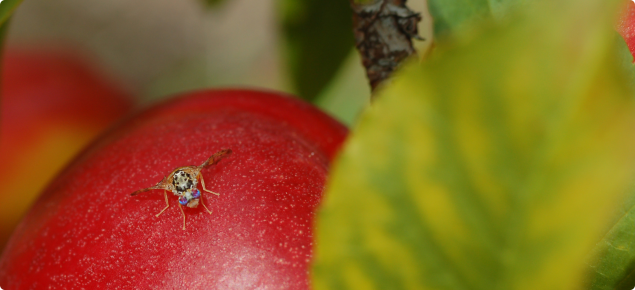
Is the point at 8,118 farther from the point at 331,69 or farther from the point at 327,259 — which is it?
the point at 327,259

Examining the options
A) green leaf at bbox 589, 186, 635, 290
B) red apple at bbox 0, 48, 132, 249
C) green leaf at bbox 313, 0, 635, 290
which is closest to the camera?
green leaf at bbox 313, 0, 635, 290

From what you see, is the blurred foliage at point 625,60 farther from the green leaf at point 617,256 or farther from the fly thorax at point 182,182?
the fly thorax at point 182,182

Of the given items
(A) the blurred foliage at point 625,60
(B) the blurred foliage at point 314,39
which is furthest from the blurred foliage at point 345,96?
(A) the blurred foliage at point 625,60

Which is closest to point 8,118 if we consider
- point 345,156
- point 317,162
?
point 317,162

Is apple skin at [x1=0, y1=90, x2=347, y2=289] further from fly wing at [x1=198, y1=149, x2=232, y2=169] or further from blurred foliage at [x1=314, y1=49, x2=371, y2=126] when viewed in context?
blurred foliage at [x1=314, y1=49, x2=371, y2=126]

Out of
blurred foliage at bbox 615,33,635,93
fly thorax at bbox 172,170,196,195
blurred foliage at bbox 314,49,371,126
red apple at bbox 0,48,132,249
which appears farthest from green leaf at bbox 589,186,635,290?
red apple at bbox 0,48,132,249

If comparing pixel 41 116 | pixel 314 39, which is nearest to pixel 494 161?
pixel 314 39
